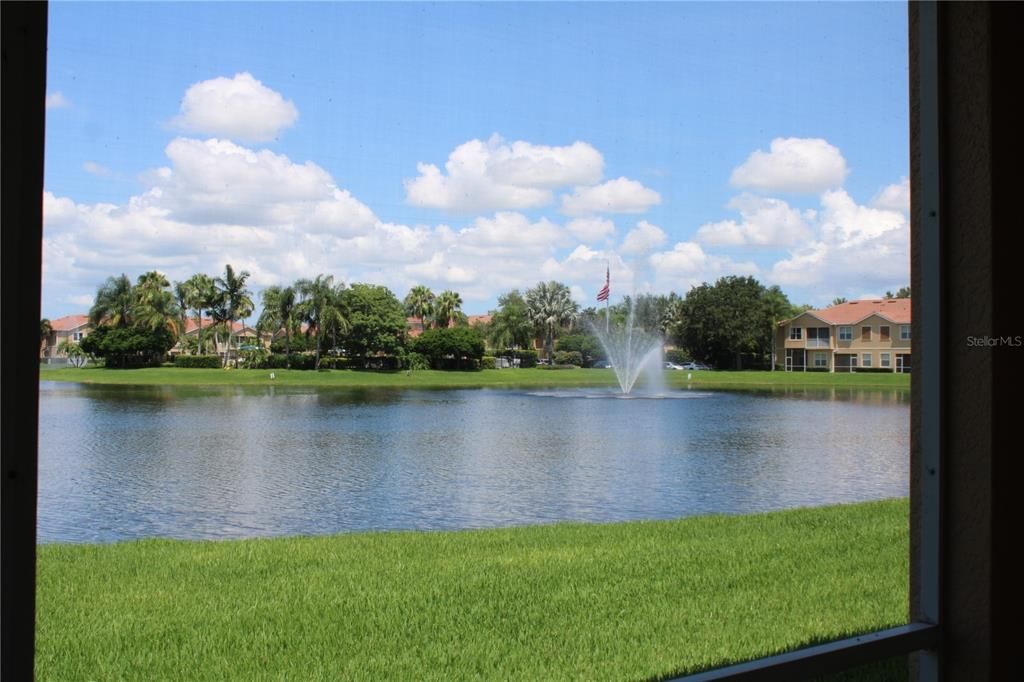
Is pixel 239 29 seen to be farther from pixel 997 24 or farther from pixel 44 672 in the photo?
pixel 997 24

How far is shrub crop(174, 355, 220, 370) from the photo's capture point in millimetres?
15477

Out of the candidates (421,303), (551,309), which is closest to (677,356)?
(551,309)

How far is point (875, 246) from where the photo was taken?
8.71 m

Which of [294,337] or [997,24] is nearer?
[997,24]

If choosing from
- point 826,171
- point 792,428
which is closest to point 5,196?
point 826,171

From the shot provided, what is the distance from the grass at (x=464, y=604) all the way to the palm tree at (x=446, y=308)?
18168 millimetres

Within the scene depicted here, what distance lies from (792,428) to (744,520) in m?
8.04

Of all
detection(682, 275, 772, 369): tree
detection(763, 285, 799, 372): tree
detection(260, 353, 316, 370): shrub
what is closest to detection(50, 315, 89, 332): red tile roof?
detection(260, 353, 316, 370): shrub

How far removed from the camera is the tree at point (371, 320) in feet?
59.2

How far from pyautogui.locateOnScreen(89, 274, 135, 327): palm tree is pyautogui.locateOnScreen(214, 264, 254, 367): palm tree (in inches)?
61.2

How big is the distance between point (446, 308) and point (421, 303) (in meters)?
0.73

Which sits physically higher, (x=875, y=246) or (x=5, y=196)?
(x=875, y=246)

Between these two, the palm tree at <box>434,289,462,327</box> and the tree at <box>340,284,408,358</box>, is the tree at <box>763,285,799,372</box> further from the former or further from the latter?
the tree at <box>340,284,408,358</box>

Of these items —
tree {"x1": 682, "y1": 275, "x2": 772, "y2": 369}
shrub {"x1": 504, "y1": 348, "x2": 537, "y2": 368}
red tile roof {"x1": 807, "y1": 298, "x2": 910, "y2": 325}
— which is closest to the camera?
red tile roof {"x1": 807, "y1": 298, "x2": 910, "y2": 325}
